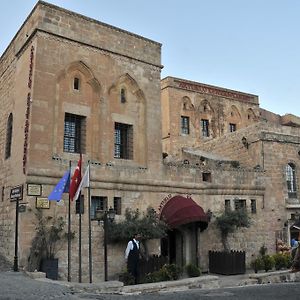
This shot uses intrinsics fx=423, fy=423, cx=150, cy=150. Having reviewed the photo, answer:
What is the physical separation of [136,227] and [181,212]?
235 cm

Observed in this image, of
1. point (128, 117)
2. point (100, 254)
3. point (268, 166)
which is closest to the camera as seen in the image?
point (100, 254)

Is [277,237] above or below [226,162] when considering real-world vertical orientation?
below

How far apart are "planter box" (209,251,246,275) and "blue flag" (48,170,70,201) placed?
806cm

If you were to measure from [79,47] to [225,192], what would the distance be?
32.2 feet

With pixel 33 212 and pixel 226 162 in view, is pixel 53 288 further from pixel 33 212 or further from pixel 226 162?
pixel 226 162

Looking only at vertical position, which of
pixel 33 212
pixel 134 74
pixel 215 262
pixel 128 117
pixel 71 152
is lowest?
pixel 215 262

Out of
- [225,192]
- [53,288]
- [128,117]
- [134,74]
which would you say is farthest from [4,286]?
[225,192]

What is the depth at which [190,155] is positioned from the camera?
25172mm

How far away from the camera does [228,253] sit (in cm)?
1855

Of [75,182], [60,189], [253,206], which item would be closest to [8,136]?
[60,189]

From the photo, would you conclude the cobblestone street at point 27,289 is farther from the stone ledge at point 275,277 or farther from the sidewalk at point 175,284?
the stone ledge at point 275,277

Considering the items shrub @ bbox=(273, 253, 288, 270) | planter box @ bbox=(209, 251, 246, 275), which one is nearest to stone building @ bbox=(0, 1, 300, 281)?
planter box @ bbox=(209, 251, 246, 275)

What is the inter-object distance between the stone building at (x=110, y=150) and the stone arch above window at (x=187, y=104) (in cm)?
1122

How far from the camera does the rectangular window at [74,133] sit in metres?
17.1
